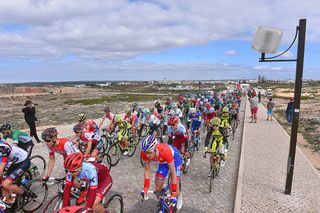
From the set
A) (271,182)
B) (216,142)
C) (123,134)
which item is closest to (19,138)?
(123,134)

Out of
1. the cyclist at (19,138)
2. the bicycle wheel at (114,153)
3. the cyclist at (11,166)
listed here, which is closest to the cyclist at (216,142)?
the bicycle wheel at (114,153)

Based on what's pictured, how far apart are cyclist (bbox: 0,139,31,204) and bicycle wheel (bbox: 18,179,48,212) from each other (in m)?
0.15

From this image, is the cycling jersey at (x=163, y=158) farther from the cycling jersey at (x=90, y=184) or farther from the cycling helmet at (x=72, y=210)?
the cycling helmet at (x=72, y=210)

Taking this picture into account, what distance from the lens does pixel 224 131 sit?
11031 mm

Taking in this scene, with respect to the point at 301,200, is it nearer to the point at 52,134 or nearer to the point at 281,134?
the point at 52,134

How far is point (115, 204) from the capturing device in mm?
6062

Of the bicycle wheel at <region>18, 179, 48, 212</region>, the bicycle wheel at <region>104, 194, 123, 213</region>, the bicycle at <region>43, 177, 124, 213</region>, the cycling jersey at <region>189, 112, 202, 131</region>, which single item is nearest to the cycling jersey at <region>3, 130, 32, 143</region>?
the bicycle wheel at <region>18, 179, 48, 212</region>

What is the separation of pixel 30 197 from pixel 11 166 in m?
0.86

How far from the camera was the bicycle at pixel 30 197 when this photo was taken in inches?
261

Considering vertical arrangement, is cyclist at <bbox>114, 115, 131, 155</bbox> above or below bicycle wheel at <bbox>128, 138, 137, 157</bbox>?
above

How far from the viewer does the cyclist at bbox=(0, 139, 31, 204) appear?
613cm

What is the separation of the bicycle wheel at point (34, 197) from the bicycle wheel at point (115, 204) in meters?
2.03

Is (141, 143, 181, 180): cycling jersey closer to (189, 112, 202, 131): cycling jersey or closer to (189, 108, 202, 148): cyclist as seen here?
(189, 108, 202, 148): cyclist

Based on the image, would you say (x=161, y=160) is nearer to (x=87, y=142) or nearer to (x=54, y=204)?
(x=54, y=204)
